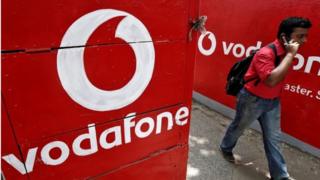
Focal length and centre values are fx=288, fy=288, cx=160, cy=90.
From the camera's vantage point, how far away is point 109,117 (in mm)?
1637

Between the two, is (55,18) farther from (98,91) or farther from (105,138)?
(105,138)

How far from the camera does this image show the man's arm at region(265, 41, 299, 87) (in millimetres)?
2312

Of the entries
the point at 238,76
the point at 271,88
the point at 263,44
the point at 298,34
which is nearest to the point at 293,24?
the point at 298,34

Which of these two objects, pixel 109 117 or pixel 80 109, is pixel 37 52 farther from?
pixel 109 117

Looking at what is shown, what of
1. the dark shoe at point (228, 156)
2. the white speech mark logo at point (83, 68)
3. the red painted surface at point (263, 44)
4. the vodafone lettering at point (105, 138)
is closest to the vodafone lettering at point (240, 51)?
the red painted surface at point (263, 44)

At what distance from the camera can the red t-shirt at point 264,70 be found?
2381 millimetres

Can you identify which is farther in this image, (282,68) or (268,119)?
(268,119)

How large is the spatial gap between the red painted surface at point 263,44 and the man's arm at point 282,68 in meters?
0.86

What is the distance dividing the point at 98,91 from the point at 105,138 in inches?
12.0

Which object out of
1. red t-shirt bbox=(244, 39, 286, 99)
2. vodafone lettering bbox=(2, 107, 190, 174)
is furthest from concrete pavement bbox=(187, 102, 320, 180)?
vodafone lettering bbox=(2, 107, 190, 174)

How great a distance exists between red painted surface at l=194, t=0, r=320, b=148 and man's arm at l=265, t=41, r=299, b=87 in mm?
864

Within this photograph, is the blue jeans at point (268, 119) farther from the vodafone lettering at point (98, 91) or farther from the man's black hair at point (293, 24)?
the vodafone lettering at point (98, 91)

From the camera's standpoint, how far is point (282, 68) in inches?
91.0

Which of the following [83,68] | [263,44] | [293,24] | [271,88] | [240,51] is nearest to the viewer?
[83,68]
